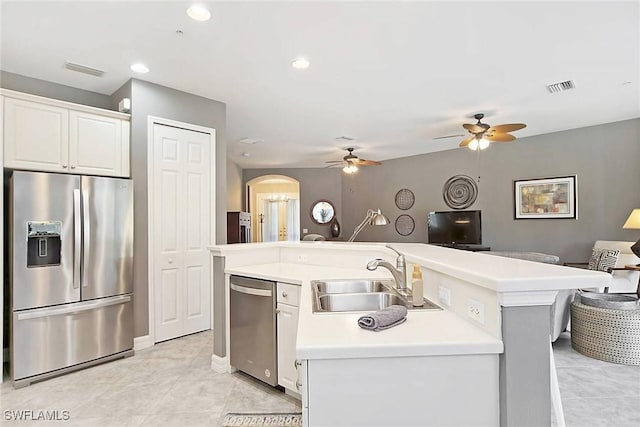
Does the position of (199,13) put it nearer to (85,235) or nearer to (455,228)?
(85,235)

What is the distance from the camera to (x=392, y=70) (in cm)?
338

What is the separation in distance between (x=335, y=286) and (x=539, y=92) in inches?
137

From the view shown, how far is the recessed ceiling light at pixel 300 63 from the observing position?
3.14 m

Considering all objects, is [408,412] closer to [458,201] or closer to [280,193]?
[458,201]

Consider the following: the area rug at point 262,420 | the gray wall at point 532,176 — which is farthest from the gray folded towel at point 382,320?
the gray wall at point 532,176

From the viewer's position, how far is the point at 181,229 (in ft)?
12.5

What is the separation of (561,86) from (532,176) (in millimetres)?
2683

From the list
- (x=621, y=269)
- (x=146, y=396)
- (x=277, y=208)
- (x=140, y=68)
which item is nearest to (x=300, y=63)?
(x=140, y=68)

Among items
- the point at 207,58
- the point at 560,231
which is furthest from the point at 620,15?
the point at 560,231

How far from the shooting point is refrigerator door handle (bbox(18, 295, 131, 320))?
2688mm

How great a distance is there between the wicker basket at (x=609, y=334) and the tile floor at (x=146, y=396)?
9.16ft

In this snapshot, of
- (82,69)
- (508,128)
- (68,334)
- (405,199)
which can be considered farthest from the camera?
(405,199)

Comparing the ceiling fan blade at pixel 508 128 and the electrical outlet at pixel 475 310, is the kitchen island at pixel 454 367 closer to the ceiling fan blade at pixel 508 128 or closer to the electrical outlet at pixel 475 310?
the electrical outlet at pixel 475 310

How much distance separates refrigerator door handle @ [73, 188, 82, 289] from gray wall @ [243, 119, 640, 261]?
6.42 metres
